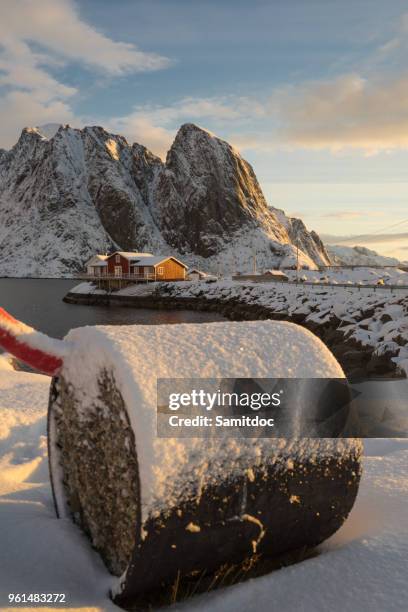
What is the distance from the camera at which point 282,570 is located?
321 cm

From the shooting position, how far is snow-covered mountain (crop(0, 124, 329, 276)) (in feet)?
517

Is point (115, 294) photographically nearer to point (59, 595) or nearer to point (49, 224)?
point (59, 595)

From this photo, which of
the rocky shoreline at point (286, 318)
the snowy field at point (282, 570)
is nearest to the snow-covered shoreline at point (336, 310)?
the rocky shoreline at point (286, 318)

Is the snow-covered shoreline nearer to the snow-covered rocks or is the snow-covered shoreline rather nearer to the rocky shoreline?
the rocky shoreline

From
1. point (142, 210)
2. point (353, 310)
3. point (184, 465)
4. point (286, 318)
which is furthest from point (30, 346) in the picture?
point (142, 210)

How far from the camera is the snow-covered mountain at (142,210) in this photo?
158m

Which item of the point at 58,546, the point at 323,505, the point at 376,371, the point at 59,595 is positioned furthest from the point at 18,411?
the point at 376,371

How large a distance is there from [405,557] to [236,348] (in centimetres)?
172

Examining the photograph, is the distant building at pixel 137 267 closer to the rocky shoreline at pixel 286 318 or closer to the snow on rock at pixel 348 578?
the rocky shoreline at pixel 286 318

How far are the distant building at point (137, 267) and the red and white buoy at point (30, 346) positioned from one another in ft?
215

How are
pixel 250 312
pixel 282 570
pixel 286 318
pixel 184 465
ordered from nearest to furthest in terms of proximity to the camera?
1. pixel 184 465
2. pixel 282 570
3. pixel 286 318
4. pixel 250 312

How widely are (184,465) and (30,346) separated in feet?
4.65

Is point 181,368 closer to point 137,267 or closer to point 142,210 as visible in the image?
point 137,267

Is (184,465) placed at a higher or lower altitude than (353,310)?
higher
